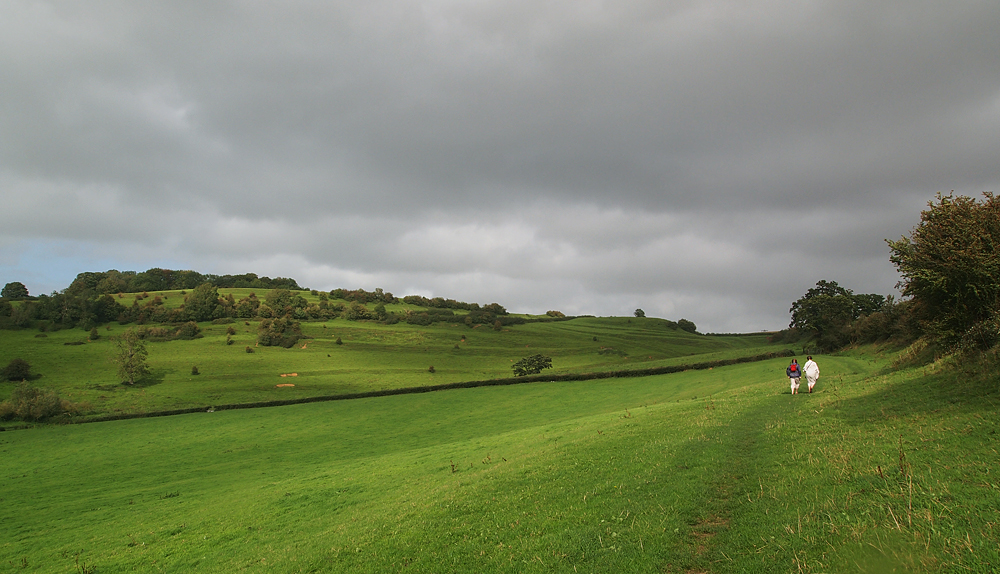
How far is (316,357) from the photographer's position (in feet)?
391

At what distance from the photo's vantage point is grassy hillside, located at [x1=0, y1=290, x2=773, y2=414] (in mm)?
84062

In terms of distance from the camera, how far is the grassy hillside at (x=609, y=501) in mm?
9266

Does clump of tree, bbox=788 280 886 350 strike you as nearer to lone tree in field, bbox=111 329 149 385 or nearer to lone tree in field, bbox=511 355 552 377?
lone tree in field, bbox=511 355 552 377

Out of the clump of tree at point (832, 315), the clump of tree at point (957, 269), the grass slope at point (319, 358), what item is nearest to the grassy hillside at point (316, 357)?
the grass slope at point (319, 358)

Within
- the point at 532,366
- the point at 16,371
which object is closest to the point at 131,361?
the point at 16,371

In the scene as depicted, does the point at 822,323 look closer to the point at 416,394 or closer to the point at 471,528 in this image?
the point at 416,394

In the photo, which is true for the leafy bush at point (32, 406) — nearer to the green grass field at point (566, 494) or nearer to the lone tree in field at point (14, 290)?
the green grass field at point (566, 494)

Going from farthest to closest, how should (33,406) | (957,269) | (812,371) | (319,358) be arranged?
(319,358)
(33,406)
(812,371)
(957,269)

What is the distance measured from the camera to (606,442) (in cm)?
2261

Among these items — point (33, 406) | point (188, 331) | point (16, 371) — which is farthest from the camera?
point (188, 331)

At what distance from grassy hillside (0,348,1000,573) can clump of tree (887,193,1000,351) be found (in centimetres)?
223

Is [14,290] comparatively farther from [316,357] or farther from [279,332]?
[316,357]

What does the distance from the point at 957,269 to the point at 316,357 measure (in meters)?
121

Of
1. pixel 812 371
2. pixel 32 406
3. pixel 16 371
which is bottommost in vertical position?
pixel 32 406
